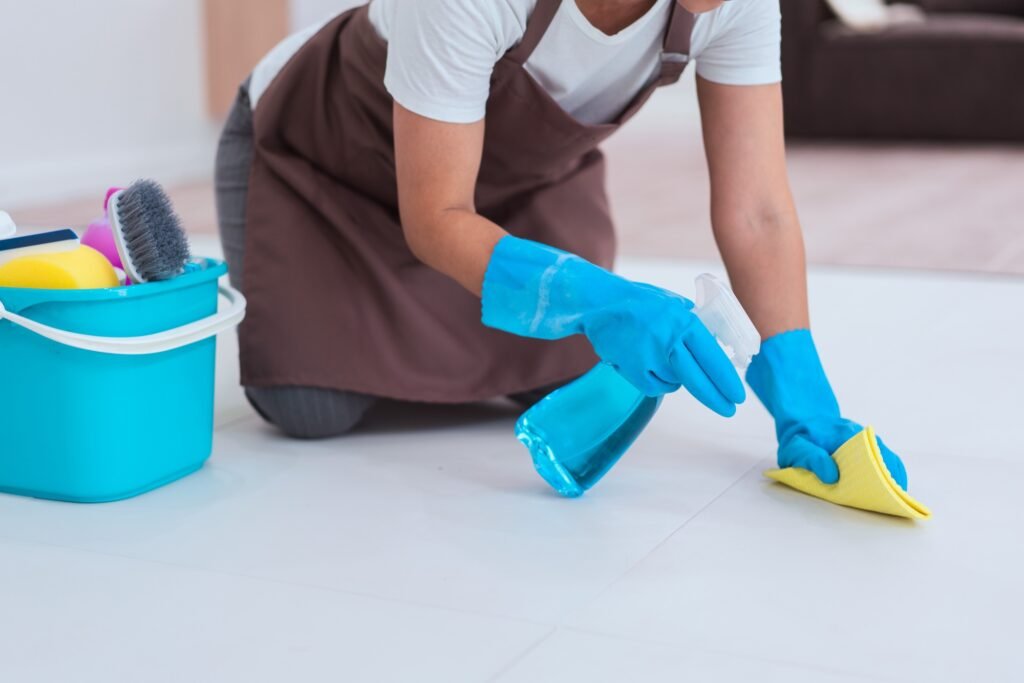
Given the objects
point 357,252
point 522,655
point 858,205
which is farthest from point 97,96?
point 522,655

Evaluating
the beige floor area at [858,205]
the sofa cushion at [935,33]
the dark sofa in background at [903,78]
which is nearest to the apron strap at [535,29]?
the beige floor area at [858,205]

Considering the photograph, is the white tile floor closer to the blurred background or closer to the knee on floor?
the knee on floor

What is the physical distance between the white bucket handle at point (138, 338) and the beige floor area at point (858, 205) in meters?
1.39

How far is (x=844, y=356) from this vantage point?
5.84 ft

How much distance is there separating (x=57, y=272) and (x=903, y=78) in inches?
147

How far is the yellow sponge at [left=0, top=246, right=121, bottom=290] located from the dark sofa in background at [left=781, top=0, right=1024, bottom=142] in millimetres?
3562

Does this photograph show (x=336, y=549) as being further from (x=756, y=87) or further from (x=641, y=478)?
(x=756, y=87)

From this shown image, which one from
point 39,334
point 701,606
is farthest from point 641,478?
point 39,334

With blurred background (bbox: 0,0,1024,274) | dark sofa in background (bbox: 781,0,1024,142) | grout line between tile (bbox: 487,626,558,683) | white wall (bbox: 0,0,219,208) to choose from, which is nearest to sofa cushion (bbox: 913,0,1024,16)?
blurred background (bbox: 0,0,1024,274)

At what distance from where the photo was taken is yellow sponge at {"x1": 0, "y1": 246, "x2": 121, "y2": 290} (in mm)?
1141

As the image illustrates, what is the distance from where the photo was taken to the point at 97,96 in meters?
3.33

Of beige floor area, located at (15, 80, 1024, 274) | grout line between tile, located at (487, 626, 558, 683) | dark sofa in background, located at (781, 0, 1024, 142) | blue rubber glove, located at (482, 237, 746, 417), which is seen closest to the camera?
grout line between tile, located at (487, 626, 558, 683)

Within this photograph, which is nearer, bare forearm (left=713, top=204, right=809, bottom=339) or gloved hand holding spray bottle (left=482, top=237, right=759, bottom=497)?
gloved hand holding spray bottle (left=482, top=237, right=759, bottom=497)

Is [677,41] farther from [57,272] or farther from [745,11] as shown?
[57,272]
